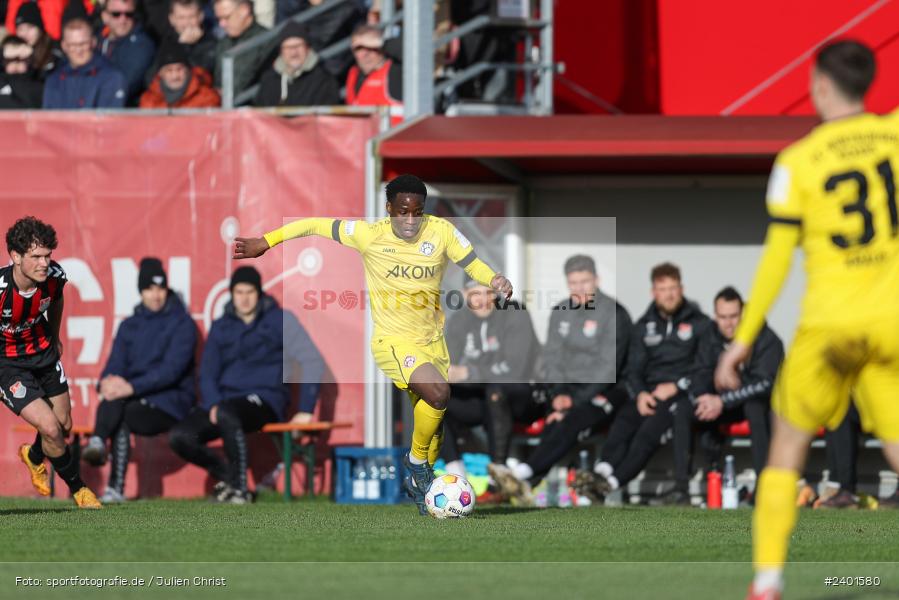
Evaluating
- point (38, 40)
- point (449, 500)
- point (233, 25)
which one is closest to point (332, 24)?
point (233, 25)

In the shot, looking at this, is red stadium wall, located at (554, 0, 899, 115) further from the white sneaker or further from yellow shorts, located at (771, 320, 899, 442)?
Answer: yellow shorts, located at (771, 320, 899, 442)

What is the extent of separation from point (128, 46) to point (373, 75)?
243cm

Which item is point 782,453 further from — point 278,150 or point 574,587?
point 278,150

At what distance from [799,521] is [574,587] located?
4.25m

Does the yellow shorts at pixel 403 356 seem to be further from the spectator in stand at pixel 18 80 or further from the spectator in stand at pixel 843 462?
the spectator in stand at pixel 18 80

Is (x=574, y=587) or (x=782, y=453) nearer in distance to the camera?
(x=782, y=453)

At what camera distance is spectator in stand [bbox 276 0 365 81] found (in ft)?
47.5

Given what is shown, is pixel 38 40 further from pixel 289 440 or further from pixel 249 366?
pixel 289 440

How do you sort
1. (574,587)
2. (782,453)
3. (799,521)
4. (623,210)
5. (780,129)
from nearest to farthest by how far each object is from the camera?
(782,453), (574,587), (799,521), (780,129), (623,210)

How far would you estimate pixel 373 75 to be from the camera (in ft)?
45.9

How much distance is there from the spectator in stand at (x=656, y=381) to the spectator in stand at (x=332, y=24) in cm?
360

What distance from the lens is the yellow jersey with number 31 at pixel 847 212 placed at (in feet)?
18.2

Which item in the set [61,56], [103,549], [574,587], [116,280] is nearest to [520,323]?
[116,280]

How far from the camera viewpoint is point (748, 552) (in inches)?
306
